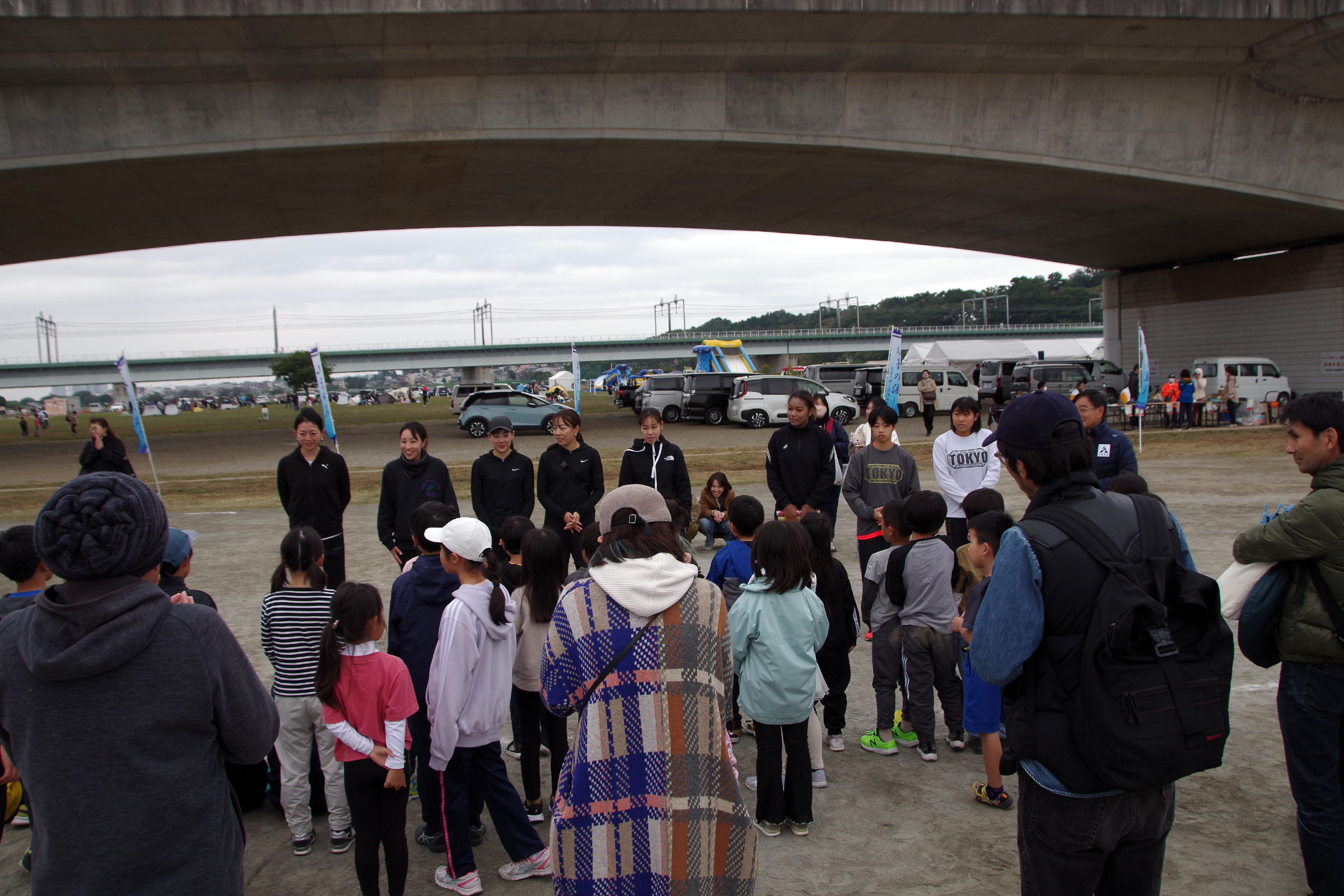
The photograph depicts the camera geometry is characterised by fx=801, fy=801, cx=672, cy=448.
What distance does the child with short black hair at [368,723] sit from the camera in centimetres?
310

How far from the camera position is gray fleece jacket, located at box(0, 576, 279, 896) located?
1.79 m

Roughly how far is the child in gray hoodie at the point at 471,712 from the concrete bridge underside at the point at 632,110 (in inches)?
539

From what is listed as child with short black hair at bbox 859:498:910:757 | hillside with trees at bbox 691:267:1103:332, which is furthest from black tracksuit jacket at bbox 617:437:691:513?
hillside with trees at bbox 691:267:1103:332

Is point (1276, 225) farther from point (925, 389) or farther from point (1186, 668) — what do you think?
point (1186, 668)

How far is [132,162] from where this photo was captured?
611 inches

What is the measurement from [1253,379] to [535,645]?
29.1 metres

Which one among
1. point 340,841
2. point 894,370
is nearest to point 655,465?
point 340,841

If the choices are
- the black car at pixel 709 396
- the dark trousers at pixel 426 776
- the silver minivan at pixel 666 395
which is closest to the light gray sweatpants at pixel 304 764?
the dark trousers at pixel 426 776

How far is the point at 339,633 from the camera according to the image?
10.4 ft

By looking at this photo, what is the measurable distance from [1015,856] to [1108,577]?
2062 mm

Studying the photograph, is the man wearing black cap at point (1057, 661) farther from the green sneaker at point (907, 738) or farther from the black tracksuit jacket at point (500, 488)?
the black tracksuit jacket at point (500, 488)

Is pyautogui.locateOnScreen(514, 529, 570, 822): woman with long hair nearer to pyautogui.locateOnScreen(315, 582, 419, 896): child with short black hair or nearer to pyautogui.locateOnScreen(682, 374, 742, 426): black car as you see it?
pyautogui.locateOnScreen(315, 582, 419, 896): child with short black hair

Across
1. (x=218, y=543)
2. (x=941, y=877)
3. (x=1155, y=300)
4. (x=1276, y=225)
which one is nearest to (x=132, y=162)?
(x=218, y=543)

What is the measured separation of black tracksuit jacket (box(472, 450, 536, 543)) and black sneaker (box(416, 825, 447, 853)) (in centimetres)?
276
